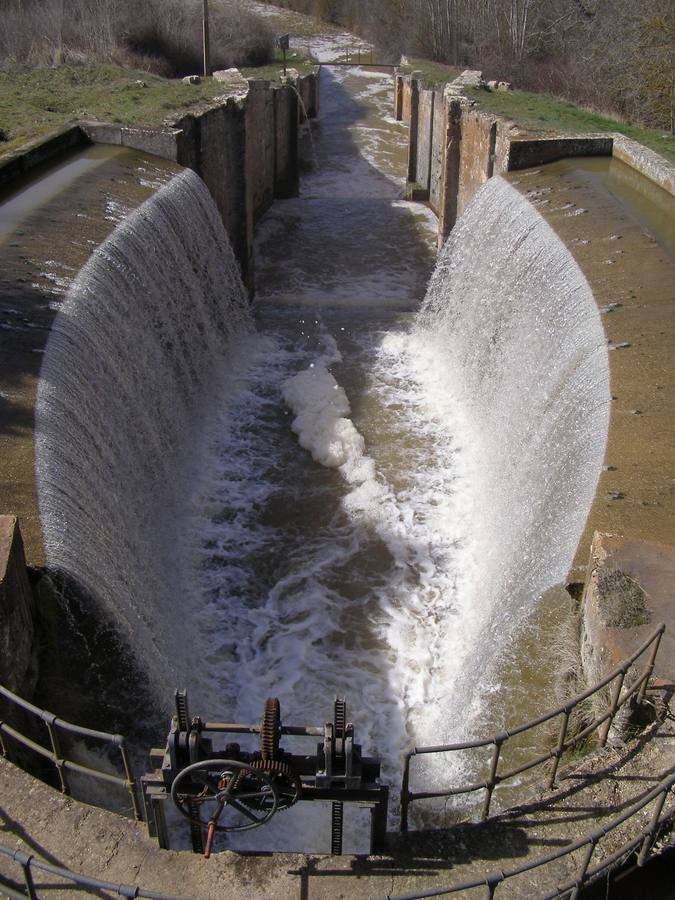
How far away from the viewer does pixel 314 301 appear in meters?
15.2

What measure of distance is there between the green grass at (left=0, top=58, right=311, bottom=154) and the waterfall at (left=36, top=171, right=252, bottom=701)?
2834 millimetres

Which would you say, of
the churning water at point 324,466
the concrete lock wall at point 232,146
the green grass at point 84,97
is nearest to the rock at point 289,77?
the concrete lock wall at point 232,146

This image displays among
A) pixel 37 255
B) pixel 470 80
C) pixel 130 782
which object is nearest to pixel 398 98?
pixel 470 80

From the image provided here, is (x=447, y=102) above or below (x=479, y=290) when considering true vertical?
above

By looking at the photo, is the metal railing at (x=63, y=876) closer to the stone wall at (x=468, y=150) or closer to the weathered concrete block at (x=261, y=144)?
the stone wall at (x=468, y=150)

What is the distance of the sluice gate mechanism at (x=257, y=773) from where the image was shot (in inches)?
137

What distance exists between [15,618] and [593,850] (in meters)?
3.14

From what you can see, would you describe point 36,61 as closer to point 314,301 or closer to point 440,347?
point 314,301

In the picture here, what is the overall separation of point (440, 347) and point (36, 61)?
1479 centimetres

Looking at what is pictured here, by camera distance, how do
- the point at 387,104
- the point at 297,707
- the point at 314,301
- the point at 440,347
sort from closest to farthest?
the point at 297,707 < the point at 440,347 < the point at 314,301 < the point at 387,104

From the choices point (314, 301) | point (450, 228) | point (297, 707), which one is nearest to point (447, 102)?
point (450, 228)

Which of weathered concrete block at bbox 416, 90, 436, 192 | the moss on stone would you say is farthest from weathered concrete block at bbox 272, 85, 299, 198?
the moss on stone

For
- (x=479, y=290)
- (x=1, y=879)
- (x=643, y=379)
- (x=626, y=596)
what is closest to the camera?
→ (x=1, y=879)

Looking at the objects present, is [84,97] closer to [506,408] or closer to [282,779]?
[506,408]
